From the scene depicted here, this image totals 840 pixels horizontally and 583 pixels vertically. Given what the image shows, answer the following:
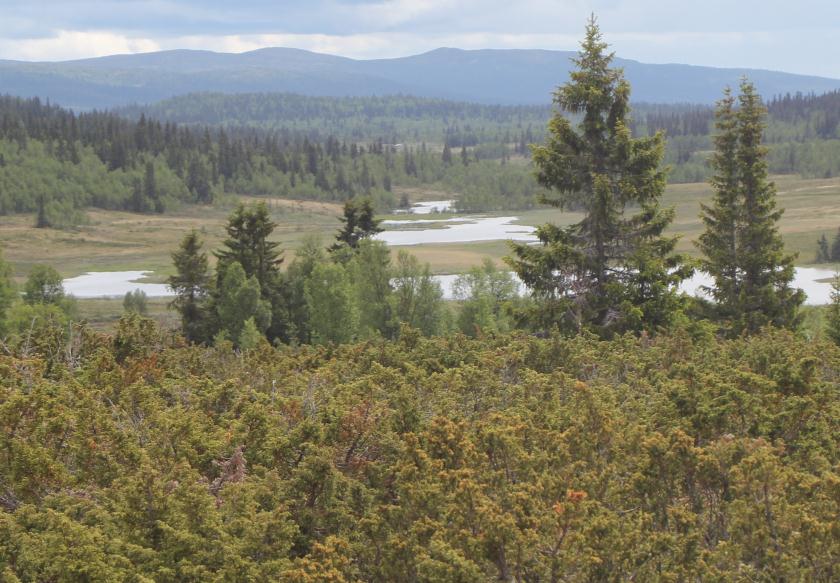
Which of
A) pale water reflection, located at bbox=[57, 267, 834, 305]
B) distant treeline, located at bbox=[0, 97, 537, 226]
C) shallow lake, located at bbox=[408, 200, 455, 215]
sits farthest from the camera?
shallow lake, located at bbox=[408, 200, 455, 215]

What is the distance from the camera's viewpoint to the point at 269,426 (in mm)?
6711

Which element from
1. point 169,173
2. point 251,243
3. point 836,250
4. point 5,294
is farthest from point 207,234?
point 251,243

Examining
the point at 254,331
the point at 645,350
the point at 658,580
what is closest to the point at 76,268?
the point at 254,331

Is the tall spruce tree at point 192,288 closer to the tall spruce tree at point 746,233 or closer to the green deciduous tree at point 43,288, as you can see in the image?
the green deciduous tree at point 43,288

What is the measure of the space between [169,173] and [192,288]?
384 feet

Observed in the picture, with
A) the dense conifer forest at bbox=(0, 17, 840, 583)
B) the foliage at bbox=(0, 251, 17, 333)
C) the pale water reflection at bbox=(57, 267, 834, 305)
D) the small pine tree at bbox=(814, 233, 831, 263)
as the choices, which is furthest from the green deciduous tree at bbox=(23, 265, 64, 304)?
the small pine tree at bbox=(814, 233, 831, 263)

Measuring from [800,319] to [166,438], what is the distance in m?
27.0

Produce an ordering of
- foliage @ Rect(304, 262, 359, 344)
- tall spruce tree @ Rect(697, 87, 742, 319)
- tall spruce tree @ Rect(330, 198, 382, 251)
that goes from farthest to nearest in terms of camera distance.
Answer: tall spruce tree @ Rect(330, 198, 382, 251) < foliage @ Rect(304, 262, 359, 344) < tall spruce tree @ Rect(697, 87, 742, 319)

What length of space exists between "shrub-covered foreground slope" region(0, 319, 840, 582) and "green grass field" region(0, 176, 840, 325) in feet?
183

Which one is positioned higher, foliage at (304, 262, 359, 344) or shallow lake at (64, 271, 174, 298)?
foliage at (304, 262, 359, 344)

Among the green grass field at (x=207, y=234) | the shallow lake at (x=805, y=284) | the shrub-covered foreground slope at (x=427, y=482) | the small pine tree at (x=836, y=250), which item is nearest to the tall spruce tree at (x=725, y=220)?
the shrub-covered foreground slope at (x=427, y=482)

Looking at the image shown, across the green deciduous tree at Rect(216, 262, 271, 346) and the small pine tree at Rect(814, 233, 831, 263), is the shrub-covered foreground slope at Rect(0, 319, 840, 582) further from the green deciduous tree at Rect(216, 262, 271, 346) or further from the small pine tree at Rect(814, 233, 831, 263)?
the small pine tree at Rect(814, 233, 831, 263)

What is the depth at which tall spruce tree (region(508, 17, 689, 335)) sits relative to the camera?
2141 centimetres

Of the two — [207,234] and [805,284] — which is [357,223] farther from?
[207,234]
